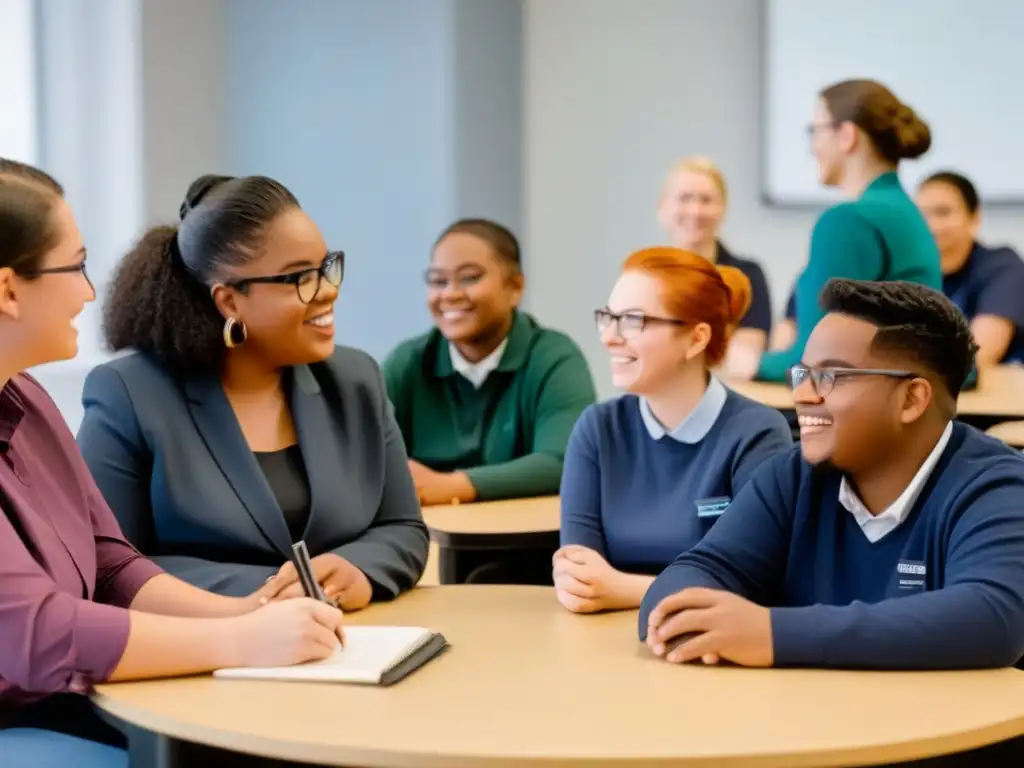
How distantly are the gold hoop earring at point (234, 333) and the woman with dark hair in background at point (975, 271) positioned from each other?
3341mm

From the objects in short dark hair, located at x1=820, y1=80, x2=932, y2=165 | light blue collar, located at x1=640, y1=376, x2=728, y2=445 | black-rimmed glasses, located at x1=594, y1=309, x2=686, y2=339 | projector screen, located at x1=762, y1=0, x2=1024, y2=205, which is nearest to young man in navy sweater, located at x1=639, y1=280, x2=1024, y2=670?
light blue collar, located at x1=640, y1=376, x2=728, y2=445

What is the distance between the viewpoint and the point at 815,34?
6.16 meters

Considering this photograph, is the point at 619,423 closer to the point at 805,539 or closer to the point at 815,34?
the point at 805,539

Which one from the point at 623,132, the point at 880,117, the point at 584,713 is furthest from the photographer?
Result: the point at 623,132

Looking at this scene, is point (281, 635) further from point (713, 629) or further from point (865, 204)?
point (865, 204)

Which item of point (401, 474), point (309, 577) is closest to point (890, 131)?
point (401, 474)

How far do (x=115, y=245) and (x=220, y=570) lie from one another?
2886 millimetres

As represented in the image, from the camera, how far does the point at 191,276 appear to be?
2346 mm

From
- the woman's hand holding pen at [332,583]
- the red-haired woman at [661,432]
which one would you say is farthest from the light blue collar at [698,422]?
the woman's hand holding pen at [332,583]

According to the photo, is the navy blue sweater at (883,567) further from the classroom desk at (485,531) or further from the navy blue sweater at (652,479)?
the classroom desk at (485,531)

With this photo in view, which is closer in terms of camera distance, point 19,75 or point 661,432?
point 661,432

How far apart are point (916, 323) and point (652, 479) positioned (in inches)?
26.4

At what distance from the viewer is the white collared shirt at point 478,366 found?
12.0ft

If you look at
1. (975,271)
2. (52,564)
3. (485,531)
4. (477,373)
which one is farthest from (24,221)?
(975,271)
